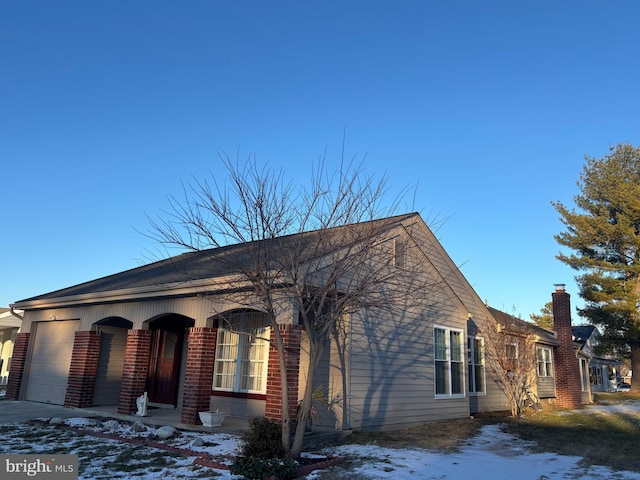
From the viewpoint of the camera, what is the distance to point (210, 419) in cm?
928

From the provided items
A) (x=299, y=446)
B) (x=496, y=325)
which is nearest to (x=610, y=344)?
(x=496, y=325)

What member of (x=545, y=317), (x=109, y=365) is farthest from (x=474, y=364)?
(x=545, y=317)

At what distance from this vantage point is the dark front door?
1322 cm

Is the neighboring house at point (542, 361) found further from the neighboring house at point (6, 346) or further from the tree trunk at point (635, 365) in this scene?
the neighboring house at point (6, 346)

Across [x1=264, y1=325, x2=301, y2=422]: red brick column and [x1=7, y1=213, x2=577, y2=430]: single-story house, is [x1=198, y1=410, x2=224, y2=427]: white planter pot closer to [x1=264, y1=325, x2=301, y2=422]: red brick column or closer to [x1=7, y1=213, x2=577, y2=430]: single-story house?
[x1=7, y1=213, x2=577, y2=430]: single-story house

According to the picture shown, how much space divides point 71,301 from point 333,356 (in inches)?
305

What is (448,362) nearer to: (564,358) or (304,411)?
(304,411)

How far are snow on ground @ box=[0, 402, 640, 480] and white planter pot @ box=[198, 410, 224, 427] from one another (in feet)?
1.33

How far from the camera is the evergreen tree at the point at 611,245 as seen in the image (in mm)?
27266

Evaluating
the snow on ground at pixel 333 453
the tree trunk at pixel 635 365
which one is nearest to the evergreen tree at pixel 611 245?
the tree trunk at pixel 635 365

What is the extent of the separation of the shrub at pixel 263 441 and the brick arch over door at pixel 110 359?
25.4ft

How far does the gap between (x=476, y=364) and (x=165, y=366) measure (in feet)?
29.8

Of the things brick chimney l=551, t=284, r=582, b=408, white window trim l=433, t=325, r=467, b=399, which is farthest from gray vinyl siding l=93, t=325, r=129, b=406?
brick chimney l=551, t=284, r=582, b=408

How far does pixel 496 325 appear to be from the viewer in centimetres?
1548
